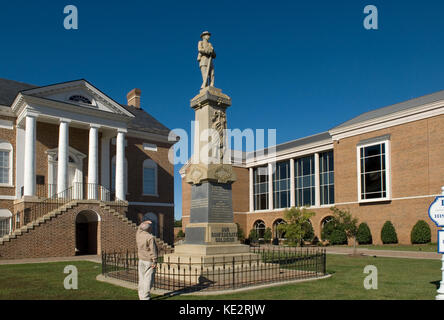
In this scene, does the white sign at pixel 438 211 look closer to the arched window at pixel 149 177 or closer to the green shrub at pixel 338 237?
the arched window at pixel 149 177

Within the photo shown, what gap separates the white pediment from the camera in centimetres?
2473

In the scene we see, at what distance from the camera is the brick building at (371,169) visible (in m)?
31.9

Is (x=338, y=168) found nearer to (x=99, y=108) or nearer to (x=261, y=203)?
(x=261, y=203)

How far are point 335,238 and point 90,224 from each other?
2137 centimetres

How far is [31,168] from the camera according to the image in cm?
2378

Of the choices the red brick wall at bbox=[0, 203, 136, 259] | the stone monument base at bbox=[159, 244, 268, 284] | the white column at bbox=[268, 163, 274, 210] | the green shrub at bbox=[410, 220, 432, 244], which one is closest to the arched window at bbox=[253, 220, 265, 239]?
the white column at bbox=[268, 163, 274, 210]

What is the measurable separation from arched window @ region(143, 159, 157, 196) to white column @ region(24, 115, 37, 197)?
9635mm

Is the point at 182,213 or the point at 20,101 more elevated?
the point at 20,101

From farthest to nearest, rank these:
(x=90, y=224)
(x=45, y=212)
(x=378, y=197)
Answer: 1. (x=378, y=197)
2. (x=90, y=224)
3. (x=45, y=212)

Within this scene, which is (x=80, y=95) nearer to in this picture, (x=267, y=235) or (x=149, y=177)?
(x=149, y=177)

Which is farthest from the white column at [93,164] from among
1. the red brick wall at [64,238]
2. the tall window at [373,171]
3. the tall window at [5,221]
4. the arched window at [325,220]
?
the arched window at [325,220]

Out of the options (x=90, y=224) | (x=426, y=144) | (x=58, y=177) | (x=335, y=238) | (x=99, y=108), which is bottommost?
(x=335, y=238)

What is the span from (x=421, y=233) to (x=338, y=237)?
718 centimetres

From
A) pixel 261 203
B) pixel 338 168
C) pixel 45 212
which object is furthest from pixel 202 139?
pixel 261 203
